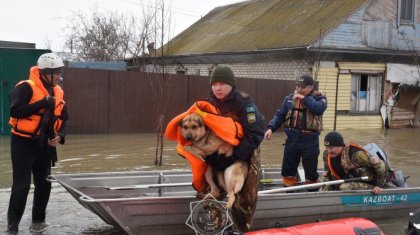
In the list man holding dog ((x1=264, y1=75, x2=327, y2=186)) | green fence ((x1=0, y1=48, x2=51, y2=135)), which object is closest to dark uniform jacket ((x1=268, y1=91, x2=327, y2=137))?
man holding dog ((x1=264, y1=75, x2=327, y2=186))

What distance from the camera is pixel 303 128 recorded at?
7074 millimetres

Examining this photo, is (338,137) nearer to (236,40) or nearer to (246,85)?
(246,85)

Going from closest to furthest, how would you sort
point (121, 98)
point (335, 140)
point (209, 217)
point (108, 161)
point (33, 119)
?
point (209, 217) → point (33, 119) → point (335, 140) → point (108, 161) → point (121, 98)

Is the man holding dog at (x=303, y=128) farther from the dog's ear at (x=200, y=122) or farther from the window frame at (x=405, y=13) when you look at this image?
the window frame at (x=405, y=13)

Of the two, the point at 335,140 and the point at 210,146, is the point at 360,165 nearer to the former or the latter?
the point at 335,140

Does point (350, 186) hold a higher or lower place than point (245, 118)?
lower

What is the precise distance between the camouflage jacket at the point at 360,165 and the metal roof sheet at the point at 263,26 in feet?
34.5

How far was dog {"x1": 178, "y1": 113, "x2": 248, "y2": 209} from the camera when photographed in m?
4.76

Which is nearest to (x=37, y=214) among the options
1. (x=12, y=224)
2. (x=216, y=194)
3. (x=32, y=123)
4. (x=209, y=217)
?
(x=12, y=224)

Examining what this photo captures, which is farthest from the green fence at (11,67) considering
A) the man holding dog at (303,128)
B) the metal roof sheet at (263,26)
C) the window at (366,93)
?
the window at (366,93)

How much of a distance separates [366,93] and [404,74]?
204 cm

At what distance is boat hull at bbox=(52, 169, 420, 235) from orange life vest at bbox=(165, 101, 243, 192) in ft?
1.80

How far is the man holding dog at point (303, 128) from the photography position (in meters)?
6.95

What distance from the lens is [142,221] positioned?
539 cm
